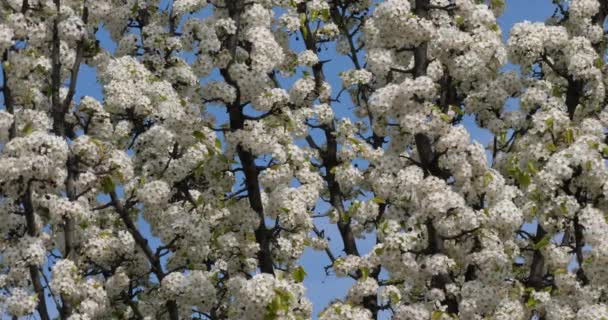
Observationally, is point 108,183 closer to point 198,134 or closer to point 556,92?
point 198,134

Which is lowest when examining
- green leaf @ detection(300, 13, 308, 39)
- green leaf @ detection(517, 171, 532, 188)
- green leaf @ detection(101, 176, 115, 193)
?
green leaf @ detection(101, 176, 115, 193)

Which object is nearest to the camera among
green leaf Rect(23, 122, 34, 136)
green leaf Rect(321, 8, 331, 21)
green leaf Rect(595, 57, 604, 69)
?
green leaf Rect(23, 122, 34, 136)

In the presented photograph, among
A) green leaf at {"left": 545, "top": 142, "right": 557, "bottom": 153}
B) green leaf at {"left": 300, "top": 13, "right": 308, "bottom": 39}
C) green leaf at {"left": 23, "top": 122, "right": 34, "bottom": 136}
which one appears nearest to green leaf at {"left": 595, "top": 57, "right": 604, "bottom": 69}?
green leaf at {"left": 545, "top": 142, "right": 557, "bottom": 153}

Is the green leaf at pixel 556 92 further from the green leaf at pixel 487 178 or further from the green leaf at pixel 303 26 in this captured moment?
the green leaf at pixel 303 26

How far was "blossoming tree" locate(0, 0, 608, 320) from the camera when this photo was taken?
1783 centimetres

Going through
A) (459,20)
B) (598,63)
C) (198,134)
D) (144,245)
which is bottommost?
(144,245)

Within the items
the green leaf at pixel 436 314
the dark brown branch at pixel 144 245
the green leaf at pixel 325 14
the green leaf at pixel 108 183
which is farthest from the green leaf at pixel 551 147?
the green leaf at pixel 108 183

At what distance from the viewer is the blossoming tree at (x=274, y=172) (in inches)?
702

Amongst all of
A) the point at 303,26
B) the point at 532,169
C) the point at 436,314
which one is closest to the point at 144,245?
A: the point at 436,314

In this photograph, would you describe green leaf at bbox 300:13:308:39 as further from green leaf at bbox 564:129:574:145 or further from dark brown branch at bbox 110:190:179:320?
green leaf at bbox 564:129:574:145

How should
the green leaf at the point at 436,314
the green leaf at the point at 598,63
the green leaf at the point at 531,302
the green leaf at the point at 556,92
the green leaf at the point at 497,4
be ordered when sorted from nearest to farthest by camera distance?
the green leaf at the point at 436,314
the green leaf at the point at 531,302
the green leaf at the point at 598,63
the green leaf at the point at 556,92
the green leaf at the point at 497,4

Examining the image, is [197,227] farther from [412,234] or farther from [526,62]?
[526,62]

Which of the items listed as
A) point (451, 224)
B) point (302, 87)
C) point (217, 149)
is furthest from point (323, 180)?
point (451, 224)

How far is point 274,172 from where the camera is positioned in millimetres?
20125
